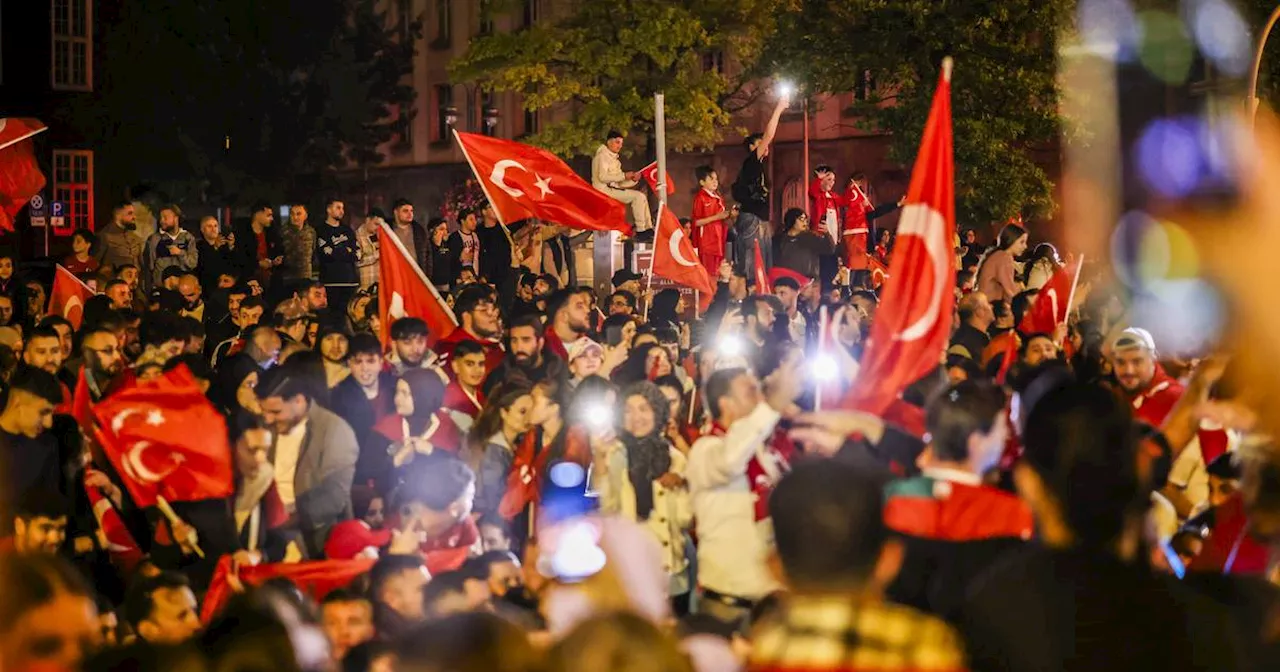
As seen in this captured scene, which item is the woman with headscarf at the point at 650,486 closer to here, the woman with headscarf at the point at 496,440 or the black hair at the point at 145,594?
the woman with headscarf at the point at 496,440

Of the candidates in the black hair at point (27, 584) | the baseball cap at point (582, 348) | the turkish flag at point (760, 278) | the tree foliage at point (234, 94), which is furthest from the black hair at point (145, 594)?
the tree foliage at point (234, 94)

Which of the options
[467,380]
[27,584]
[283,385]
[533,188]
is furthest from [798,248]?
[27,584]

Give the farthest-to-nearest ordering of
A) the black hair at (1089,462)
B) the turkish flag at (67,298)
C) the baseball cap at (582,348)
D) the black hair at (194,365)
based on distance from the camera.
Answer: the turkish flag at (67,298)
the baseball cap at (582,348)
the black hair at (194,365)
the black hair at (1089,462)

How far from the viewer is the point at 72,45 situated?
45000mm

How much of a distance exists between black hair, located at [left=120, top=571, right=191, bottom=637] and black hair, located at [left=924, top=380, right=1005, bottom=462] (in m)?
2.83

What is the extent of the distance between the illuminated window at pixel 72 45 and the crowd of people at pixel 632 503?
3021cm

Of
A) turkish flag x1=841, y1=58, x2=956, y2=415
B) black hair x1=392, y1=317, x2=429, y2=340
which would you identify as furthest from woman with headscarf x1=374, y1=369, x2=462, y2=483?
turkish flag x1=841, y1=58, x2=956, y2=415

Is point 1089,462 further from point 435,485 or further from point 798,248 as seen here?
point 798,248

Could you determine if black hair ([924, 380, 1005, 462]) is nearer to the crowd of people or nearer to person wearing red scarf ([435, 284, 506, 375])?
the crowd of people

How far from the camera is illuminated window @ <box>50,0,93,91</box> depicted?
44688 millimetres

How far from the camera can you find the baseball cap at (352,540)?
860 cm

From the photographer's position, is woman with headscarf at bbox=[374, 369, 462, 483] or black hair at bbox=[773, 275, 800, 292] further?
black hair at bbox=[773, 275, 800, 292]

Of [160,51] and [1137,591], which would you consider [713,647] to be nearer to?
[1137,591]

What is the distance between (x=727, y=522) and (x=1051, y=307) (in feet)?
22.3
